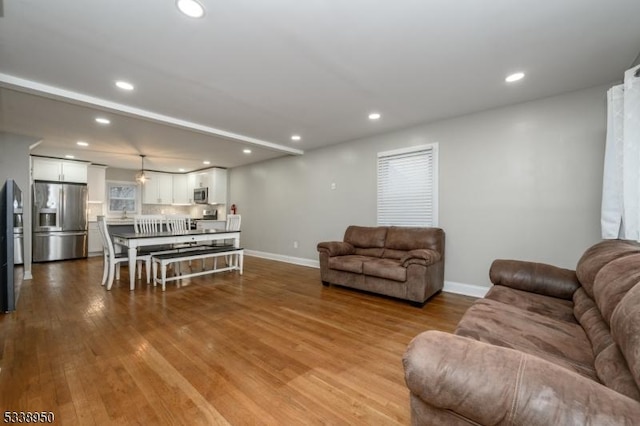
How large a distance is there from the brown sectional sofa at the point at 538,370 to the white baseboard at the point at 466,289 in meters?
2.15

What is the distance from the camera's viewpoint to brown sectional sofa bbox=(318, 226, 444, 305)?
3.30 m

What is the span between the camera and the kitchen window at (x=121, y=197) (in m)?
7.68

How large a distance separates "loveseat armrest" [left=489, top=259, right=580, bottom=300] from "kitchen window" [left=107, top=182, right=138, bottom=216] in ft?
29.9

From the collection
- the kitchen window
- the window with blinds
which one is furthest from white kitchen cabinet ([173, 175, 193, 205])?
the window with blinds

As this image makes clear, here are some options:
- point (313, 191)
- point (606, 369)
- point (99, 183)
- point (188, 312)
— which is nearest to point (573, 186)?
point (606, 369)

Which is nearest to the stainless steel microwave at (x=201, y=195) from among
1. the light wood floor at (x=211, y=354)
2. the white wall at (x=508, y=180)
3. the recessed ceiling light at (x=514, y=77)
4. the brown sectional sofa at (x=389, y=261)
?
the light wood floor at (x=211, y=354)

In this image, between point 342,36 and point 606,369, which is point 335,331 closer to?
point 606,369

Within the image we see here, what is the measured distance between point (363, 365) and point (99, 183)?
8.08m

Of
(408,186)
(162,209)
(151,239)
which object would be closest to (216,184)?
(162,209)

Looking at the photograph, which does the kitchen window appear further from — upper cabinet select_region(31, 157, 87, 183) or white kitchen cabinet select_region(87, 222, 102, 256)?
upper cabinet select_region(31, 157, 87, 183)

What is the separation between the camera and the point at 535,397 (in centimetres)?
78

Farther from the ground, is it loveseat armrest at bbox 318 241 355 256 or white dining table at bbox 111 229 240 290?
white dining table at bbox 111 229 240 290

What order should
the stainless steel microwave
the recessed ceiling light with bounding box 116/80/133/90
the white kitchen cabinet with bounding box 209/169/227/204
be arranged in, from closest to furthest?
the recessed ceiling light with bounding box 116/80/133/90 → the white kitchen cabinet with bounding box 209/169/227/204 → the stainless steel microwave

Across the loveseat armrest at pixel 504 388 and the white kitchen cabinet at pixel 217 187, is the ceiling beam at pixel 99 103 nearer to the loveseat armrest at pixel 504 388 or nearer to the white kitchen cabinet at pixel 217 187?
the white kitchen cabinet at pixel 217 187
